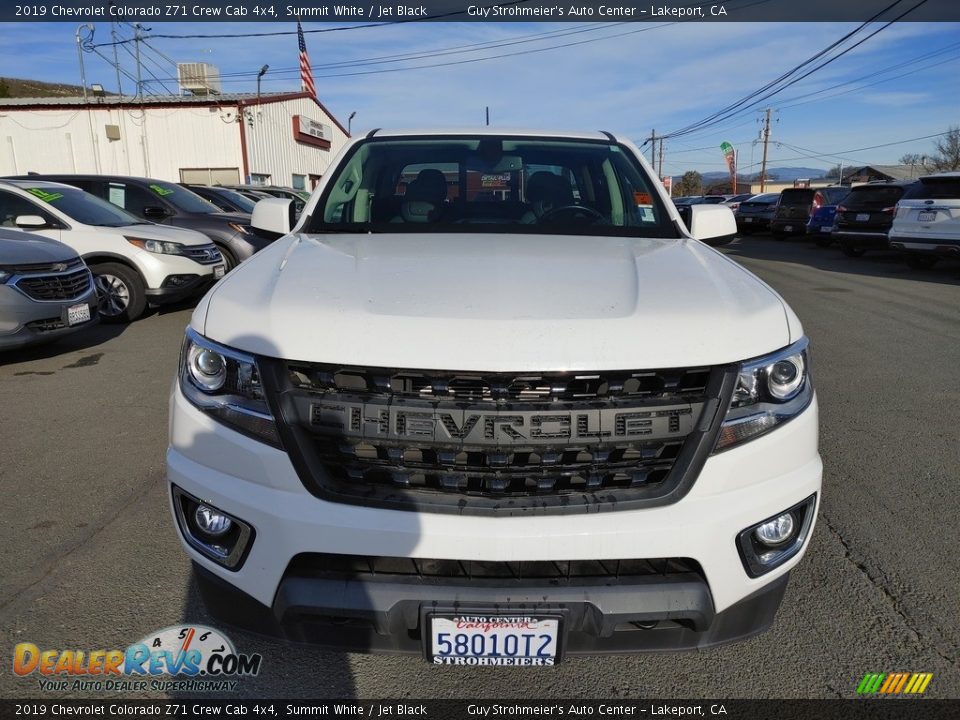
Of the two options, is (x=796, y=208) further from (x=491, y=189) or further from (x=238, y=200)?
(x=491, y=189)

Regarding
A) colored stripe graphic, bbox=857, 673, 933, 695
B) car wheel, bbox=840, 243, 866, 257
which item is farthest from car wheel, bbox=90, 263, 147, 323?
car wheel, bbox=840, 243, 866, 257

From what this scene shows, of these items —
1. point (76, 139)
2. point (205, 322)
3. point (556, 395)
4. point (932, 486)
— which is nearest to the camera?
point (556, 395)

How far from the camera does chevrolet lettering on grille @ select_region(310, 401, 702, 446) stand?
1715 millimetres

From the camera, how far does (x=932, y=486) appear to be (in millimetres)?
3635

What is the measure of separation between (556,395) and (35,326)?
5757 millimetres

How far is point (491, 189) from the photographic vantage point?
3.33m

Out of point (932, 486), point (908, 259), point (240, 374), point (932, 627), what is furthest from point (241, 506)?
point (908, 259)

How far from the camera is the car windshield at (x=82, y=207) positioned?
26.5 ft

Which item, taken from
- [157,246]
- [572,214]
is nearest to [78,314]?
[157,246]

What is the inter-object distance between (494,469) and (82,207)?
837 centimetres

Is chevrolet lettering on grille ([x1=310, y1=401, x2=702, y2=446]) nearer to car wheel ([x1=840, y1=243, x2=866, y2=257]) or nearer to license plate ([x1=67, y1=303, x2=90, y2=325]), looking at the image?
license plate ([x1=67, y1=303, x2=90, y2=325])

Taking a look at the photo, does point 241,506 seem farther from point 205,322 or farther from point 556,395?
point 556,395

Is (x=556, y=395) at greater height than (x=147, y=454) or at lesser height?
greater

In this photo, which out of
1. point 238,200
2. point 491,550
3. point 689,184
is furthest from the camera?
point 689,184
